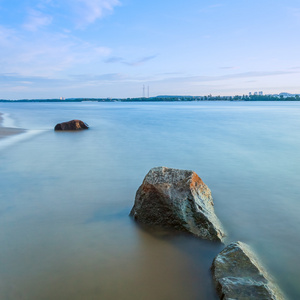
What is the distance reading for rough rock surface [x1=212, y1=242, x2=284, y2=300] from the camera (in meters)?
2.87

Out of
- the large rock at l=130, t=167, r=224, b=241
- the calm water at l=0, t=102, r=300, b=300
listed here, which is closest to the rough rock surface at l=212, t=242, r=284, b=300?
the calm water at l=0, t=102, r=300, b=300

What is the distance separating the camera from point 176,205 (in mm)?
4445

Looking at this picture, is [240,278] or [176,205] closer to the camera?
[240,278]

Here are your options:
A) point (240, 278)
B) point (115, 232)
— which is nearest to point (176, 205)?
point (115, 232)

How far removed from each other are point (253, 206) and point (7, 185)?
5.64 meters

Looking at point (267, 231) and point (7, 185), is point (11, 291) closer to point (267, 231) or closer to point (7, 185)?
point (267, 231)

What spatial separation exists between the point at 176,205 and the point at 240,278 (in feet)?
5.12

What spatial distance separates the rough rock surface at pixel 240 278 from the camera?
2.87m

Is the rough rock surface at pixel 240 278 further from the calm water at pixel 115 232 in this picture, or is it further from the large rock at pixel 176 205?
the large rock at pixel 176 205

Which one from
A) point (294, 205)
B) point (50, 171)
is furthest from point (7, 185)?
point (294, 205)

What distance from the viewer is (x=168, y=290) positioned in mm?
3221

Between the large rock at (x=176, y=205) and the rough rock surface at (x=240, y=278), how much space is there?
78 cm

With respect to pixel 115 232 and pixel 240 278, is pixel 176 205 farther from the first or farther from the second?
pixel 240 278

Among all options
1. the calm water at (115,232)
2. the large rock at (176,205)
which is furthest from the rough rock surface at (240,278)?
the large rock at (176,205)
